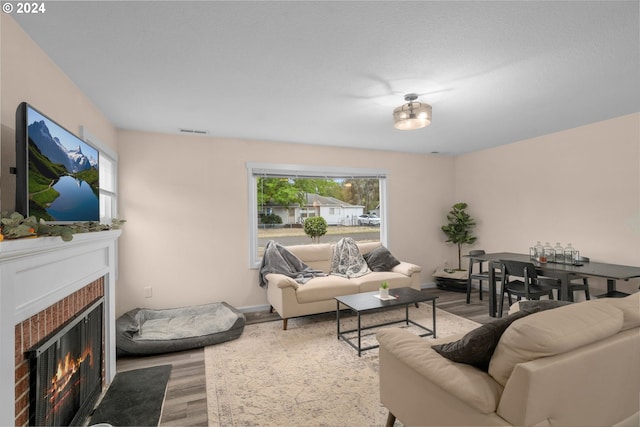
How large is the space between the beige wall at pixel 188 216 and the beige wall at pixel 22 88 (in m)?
1.37

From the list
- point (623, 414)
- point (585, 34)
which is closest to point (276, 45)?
point (585, 34)

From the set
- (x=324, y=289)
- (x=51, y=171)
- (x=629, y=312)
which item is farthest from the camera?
(x=324, y=289)

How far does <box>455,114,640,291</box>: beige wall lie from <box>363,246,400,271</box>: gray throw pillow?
1915 millimetres

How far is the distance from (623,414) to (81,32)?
3668mm

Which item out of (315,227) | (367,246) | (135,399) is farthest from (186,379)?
(367,246)

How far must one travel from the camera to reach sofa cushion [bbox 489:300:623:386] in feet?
4.13

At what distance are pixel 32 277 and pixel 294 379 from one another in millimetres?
1925

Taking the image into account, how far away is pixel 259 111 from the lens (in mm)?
3160

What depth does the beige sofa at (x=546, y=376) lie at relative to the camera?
48.9 inches

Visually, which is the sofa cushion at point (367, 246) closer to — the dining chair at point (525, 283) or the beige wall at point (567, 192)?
the dining chair at point (525, 283)

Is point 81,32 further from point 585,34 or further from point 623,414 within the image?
point 623,414

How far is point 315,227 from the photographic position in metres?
4.80

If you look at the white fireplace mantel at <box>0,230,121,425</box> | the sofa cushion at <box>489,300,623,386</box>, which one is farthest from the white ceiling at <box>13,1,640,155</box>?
the sofa cushion at <box>489,300,623,386</box>

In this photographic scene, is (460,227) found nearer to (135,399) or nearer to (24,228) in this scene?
(135,399)
